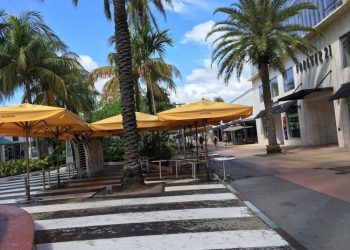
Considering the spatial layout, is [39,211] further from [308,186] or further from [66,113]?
[308,186]

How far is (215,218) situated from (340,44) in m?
20.2

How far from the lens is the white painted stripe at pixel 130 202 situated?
1013cm

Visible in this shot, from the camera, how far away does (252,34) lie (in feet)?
83.5

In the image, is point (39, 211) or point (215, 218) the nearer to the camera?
point (215, 218)

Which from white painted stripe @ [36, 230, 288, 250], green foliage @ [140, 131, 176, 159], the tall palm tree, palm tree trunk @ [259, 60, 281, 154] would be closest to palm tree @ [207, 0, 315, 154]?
palm tree trunk @ [259, 60, 281, 154]

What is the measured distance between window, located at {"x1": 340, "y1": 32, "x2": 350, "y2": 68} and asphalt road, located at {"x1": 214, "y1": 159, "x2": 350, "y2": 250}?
14.0 metres

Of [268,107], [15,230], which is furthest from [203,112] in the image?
[268,107]

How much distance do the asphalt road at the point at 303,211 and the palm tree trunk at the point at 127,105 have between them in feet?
9.75

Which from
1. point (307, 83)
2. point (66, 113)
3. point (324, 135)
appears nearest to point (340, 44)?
point (307, 83)

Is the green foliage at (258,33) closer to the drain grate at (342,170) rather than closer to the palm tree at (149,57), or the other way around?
the palm tree at (149,57)

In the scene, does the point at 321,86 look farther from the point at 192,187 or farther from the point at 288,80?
the point at 192,187

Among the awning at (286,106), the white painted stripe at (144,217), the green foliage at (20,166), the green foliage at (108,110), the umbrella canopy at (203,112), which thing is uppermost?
the green foliage at (108,110)

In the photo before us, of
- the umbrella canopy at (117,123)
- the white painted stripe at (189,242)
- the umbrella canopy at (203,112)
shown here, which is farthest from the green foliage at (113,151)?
the white painted stripe at (189,242)

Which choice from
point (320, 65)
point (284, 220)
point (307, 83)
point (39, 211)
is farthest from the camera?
point (307, 83)
